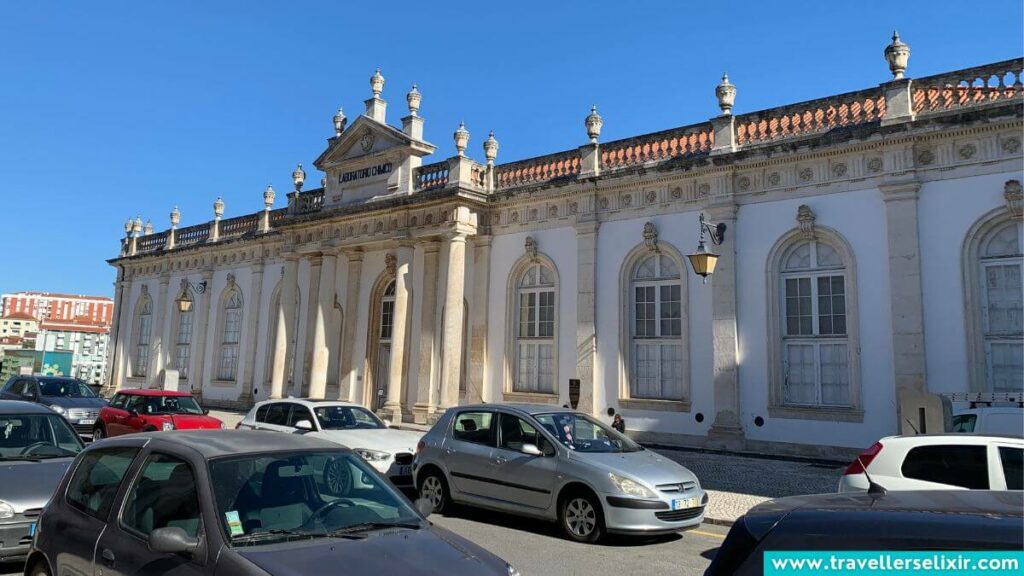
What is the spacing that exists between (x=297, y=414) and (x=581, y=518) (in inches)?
237

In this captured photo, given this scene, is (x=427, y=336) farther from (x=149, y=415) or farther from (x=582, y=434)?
(x=582, y=434)

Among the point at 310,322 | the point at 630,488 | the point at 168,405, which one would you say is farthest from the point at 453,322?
the point at 630,488

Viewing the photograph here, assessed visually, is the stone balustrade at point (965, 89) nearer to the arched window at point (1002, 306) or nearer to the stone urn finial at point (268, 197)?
the arched window at point (1002, 306)

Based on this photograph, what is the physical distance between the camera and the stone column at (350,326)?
2233 cm

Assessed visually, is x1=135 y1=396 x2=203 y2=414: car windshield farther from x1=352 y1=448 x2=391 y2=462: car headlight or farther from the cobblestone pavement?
the cobblestone pavement

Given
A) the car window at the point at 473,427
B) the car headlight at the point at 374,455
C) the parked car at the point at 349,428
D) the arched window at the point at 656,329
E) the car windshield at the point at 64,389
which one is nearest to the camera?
the car window at the point at 473,427

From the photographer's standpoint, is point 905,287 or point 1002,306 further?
point 905,287

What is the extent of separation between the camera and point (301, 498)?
4.09 metres

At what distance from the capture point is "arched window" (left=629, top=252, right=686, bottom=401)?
16406mm

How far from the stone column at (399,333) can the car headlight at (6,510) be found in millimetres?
14023

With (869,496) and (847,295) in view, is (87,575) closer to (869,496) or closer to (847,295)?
(869,496)

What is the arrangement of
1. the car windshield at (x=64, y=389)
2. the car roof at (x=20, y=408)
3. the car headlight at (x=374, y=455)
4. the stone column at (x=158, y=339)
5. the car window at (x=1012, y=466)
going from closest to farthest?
the car window at (x=1012, y=466), the car roof at (x=20, y=408), the car headlight at (x=374, y=455), the car windshield at (x=64, y=389), the stone column at (x=158, y=339)

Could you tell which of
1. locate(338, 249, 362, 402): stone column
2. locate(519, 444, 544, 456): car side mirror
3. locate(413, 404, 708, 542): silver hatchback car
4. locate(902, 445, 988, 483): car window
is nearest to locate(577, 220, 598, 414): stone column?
locate(338, 249, 362, 402): stone column

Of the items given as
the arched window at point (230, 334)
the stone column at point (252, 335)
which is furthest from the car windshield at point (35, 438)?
the arched window at point (230, 334)
